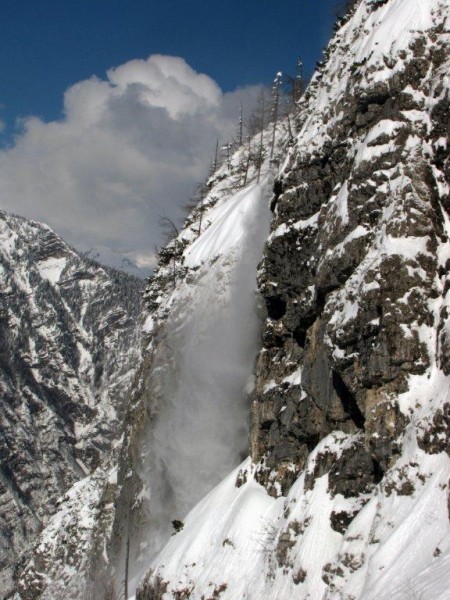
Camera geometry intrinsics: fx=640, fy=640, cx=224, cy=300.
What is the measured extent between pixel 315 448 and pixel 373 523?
5466mm

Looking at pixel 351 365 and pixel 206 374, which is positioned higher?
pixel 206 374

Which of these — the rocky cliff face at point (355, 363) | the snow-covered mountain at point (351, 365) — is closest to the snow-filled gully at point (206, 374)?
the snow-covered mountain at point (351, 365)

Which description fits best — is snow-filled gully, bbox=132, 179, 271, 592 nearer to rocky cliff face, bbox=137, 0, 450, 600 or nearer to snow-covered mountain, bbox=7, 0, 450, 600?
snow-covered mountain, bbox=7, 0, 450, 600

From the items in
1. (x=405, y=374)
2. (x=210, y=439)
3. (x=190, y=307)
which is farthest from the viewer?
(x=190, y=307)

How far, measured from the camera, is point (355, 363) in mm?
20859

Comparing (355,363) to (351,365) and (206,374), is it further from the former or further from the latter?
(206,374)

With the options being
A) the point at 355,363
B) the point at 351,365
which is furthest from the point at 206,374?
the point at 355,363

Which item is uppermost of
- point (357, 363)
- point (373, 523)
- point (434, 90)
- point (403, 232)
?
point (434, 90)

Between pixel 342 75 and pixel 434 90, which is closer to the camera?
pixel 434 90

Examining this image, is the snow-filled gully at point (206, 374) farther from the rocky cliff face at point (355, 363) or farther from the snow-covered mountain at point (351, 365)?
the rocky cliff face at point (355, 363)

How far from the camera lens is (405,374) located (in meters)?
19.1

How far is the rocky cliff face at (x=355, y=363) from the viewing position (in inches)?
682

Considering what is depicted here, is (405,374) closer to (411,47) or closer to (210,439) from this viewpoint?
(411,47)

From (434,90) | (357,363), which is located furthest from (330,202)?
(357,363)
